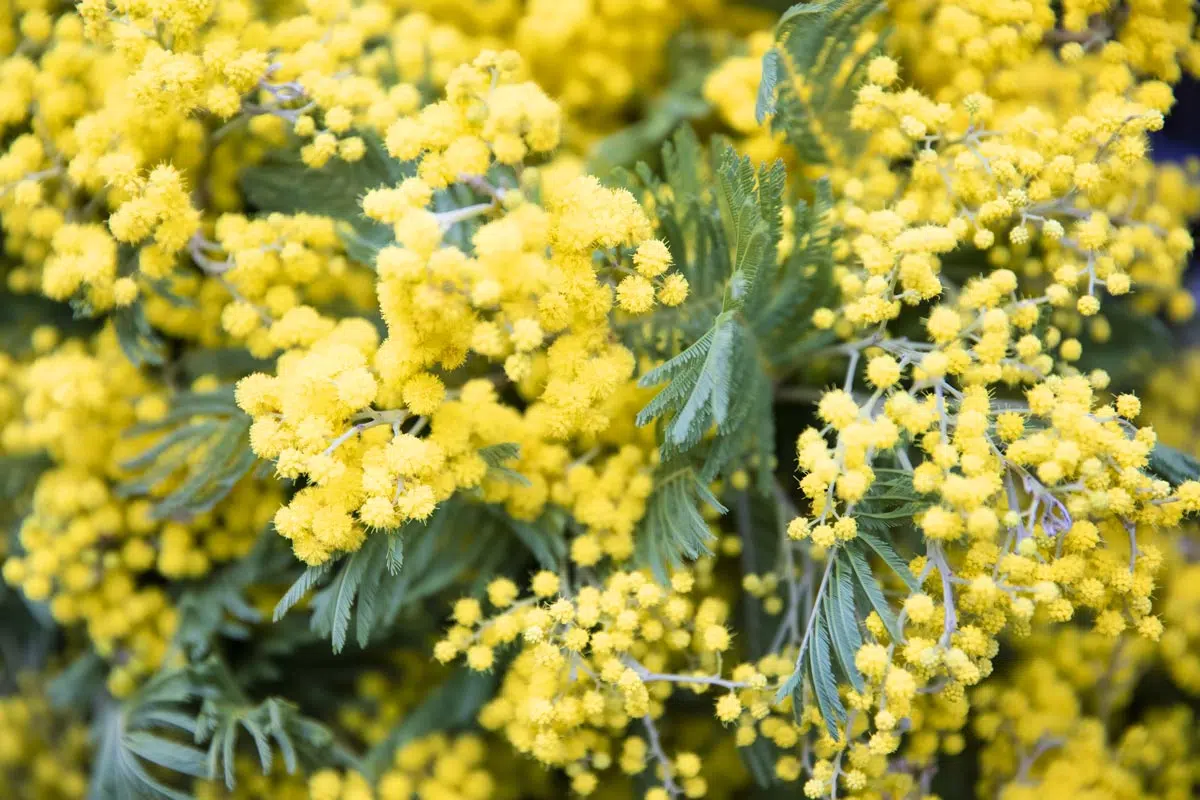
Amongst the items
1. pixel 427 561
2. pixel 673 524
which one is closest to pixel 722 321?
pixel 673 524

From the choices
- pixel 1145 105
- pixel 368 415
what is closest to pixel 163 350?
pixel 368 415

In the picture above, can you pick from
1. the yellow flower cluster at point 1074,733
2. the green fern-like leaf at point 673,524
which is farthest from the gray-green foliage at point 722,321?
the yellow flower cluster at point 1074,733

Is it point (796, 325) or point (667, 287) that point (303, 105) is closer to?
point (667, 287)

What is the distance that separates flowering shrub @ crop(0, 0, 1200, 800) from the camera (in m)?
1.09

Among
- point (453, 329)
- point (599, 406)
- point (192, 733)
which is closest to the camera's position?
point (453, 329)

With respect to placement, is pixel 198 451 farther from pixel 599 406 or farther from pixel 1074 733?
pixel 1074 733

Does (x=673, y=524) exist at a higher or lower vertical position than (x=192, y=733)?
higher

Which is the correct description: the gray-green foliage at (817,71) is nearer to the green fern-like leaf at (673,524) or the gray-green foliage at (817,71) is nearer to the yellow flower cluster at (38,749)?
the green fern-like leaf at (673,524)

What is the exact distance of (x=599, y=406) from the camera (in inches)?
46.0

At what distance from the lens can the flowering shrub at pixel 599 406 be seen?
3.58 feet

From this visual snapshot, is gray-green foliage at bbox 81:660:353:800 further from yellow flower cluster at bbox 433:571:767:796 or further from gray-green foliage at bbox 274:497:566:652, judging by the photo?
yellow flower cluster at bbox 433:571:767:796

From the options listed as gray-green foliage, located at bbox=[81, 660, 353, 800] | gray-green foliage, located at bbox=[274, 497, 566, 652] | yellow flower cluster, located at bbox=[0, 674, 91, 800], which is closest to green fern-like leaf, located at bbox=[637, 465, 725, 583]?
gray-green foliage, located at bbox=[274, 497, 566, 652]

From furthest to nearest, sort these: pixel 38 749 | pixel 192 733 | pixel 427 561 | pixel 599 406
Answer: pixel 38 749 → pixel 192 733 → pixel 427 561 → pixel 599 406

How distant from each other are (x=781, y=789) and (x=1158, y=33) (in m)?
1.42
